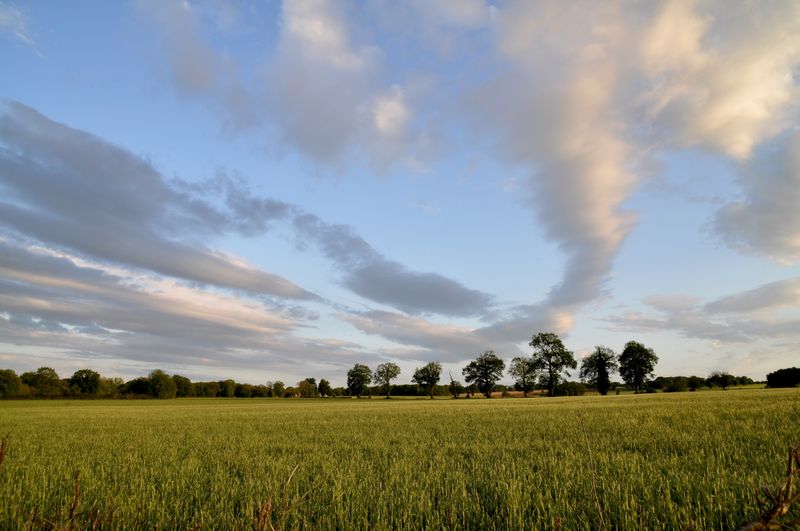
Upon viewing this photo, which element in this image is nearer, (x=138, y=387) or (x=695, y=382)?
(x=695, y=382)

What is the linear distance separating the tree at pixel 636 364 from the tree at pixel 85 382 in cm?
16892

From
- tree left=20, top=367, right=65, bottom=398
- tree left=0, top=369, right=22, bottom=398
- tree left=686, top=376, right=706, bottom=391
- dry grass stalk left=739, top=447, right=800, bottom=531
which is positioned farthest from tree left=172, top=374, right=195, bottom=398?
dry grass stalk left=739, top=447, right=800, bottom=531

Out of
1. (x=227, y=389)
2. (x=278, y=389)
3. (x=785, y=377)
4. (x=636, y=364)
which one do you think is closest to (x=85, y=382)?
(x=227, y=389)

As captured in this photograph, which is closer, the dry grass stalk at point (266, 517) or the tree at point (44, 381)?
the dry grass stalk at point (266, 517)

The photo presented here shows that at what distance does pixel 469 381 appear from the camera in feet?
481

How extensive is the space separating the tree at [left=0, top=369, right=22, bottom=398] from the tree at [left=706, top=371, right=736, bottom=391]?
20467cm

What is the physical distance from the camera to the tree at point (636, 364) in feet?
398

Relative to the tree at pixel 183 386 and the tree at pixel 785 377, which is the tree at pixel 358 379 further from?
the tree at pixel 785 377

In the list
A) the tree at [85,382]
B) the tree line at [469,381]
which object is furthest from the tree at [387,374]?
the tree at [85,382]

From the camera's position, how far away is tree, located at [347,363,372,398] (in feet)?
552

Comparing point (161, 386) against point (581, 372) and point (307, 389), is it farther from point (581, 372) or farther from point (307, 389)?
point (581, 372)

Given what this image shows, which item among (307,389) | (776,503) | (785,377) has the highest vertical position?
(776,503)

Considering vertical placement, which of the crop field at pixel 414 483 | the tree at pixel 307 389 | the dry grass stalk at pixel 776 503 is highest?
the dry grass stalk at pixel 776 503

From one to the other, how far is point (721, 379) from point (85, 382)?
202148 millimetres
